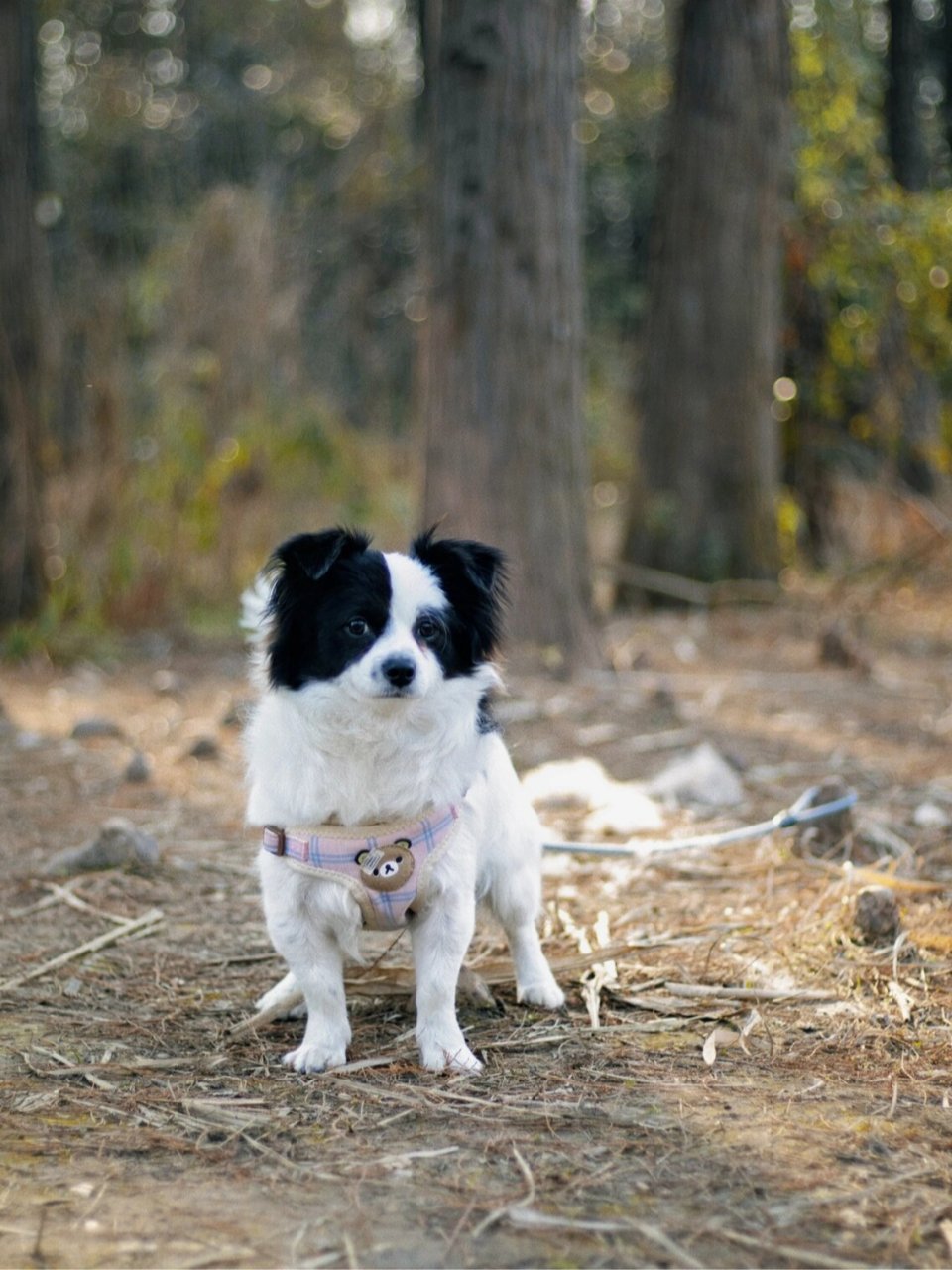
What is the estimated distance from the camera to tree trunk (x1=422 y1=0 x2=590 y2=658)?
7.32m

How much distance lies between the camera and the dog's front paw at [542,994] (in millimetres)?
3588

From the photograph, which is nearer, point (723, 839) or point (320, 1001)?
point (320, 1001)

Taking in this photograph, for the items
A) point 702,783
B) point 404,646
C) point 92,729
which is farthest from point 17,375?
→ point 404,646

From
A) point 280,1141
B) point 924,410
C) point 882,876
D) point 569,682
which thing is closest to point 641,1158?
point 280,1141

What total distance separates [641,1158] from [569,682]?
4.88 m

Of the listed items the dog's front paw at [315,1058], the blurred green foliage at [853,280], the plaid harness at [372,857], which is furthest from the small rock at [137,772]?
the blurred green foliage at [853,280]

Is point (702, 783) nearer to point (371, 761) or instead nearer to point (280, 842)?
point (371, 761)

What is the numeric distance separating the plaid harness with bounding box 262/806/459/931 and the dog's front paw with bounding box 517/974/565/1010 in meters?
0.53

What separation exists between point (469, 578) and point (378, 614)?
0.28 m

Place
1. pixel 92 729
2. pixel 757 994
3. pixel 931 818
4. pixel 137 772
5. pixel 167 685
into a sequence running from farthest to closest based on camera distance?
1. pixel 167 685
2. pixel 92 729
3. pixel 137 772
4. pixel 931 818
5. pixel 757 994

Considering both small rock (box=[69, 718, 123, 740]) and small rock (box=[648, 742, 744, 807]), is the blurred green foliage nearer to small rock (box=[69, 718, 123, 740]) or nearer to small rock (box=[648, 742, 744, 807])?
small rock (box=[648, 742, 744, 807])

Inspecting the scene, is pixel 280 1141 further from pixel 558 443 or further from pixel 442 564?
pixel 558 443

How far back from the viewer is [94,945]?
397cm

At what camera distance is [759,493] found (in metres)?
10.7
